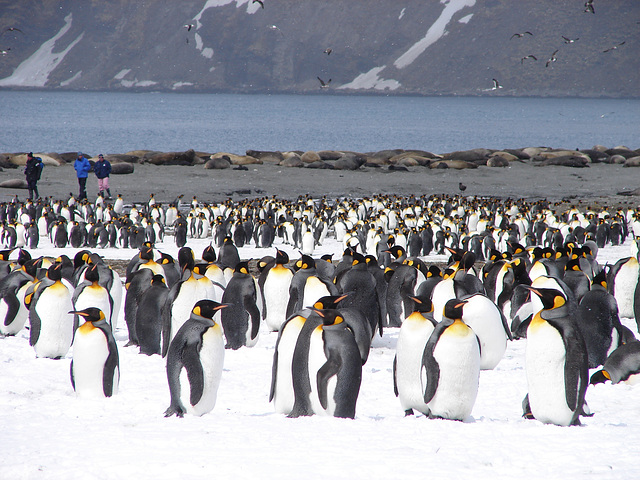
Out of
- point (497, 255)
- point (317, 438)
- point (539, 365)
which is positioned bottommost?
point (317, 438)

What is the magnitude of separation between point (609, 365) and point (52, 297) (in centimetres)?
502

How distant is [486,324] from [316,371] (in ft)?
6.81

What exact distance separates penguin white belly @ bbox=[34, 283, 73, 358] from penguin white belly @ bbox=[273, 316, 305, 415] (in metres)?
2.50

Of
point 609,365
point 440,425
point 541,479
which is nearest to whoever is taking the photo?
→ point 541,479

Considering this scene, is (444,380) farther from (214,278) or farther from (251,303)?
(214,278)

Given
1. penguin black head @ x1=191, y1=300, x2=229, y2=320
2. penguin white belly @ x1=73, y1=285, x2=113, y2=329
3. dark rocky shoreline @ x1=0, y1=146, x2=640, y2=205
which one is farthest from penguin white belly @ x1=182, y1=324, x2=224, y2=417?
dark rocky shoreline @ x1=0, y1=146, x2=640, y2=205

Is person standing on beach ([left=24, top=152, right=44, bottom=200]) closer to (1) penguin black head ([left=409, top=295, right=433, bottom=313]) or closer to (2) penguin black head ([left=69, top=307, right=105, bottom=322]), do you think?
(2) penguin black head ([left=69, top=307, right=105, bottom=322])

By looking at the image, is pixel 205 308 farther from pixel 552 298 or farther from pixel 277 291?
pixel 277 291

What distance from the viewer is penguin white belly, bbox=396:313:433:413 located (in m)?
5.19

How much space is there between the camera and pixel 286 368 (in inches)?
202

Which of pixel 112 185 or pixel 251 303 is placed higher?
pixel 112 185

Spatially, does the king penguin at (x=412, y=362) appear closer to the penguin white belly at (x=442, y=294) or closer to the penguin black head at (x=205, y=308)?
the penguin black head at (x=205, y=308)

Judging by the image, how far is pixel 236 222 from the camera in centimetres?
1584

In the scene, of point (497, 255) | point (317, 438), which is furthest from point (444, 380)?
point (497, 255)
